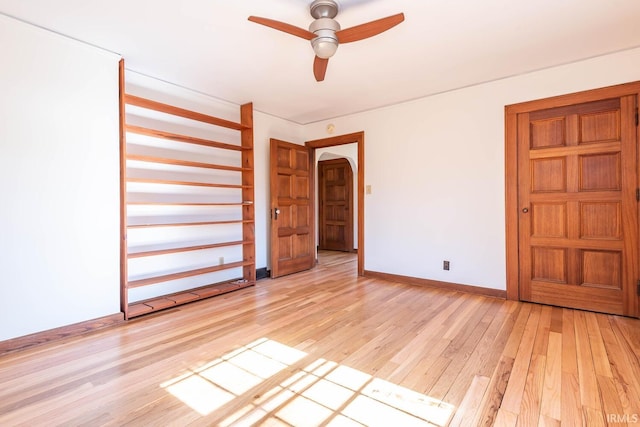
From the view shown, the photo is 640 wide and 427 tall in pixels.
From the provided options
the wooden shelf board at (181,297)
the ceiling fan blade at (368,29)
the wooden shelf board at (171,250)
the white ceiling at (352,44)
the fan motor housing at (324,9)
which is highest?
the white ceiling at (352,44)

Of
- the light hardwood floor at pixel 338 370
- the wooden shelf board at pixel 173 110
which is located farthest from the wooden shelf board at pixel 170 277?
the wooden shelf board at pixel 173 110

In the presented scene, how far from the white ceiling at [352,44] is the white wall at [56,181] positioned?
280 millimetres

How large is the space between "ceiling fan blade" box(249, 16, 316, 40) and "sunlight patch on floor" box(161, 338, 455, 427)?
7.45 ft

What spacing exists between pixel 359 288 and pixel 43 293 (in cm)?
302

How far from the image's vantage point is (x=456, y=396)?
63.1 inches

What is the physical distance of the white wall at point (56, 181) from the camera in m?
2.19

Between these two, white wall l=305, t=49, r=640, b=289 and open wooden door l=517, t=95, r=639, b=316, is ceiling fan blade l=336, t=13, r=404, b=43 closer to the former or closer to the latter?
white wall l=305, t=49, r=640, b=289

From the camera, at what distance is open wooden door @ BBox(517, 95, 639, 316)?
2691 mm

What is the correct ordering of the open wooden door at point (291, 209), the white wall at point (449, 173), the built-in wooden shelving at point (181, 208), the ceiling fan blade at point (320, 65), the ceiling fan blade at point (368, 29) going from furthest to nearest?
the open wooden door at point (291, 209) < the white wall at point (449, 173) < the built-in wooden shelving at point (181, 208) < the ceiling fan blade at point (320, 65) < the ceiling fan blade at point (368, 29)

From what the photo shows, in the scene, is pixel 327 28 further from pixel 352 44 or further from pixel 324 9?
pixel 352 44

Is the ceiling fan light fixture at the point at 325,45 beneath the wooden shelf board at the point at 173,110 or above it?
above

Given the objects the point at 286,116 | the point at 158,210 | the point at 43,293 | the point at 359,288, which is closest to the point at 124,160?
the point at 158,210

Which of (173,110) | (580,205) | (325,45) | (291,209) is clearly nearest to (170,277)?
(173,110)

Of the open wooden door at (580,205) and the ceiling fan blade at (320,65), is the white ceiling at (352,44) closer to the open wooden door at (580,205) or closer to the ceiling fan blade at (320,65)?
the ceiling fan blade at (320,65)
